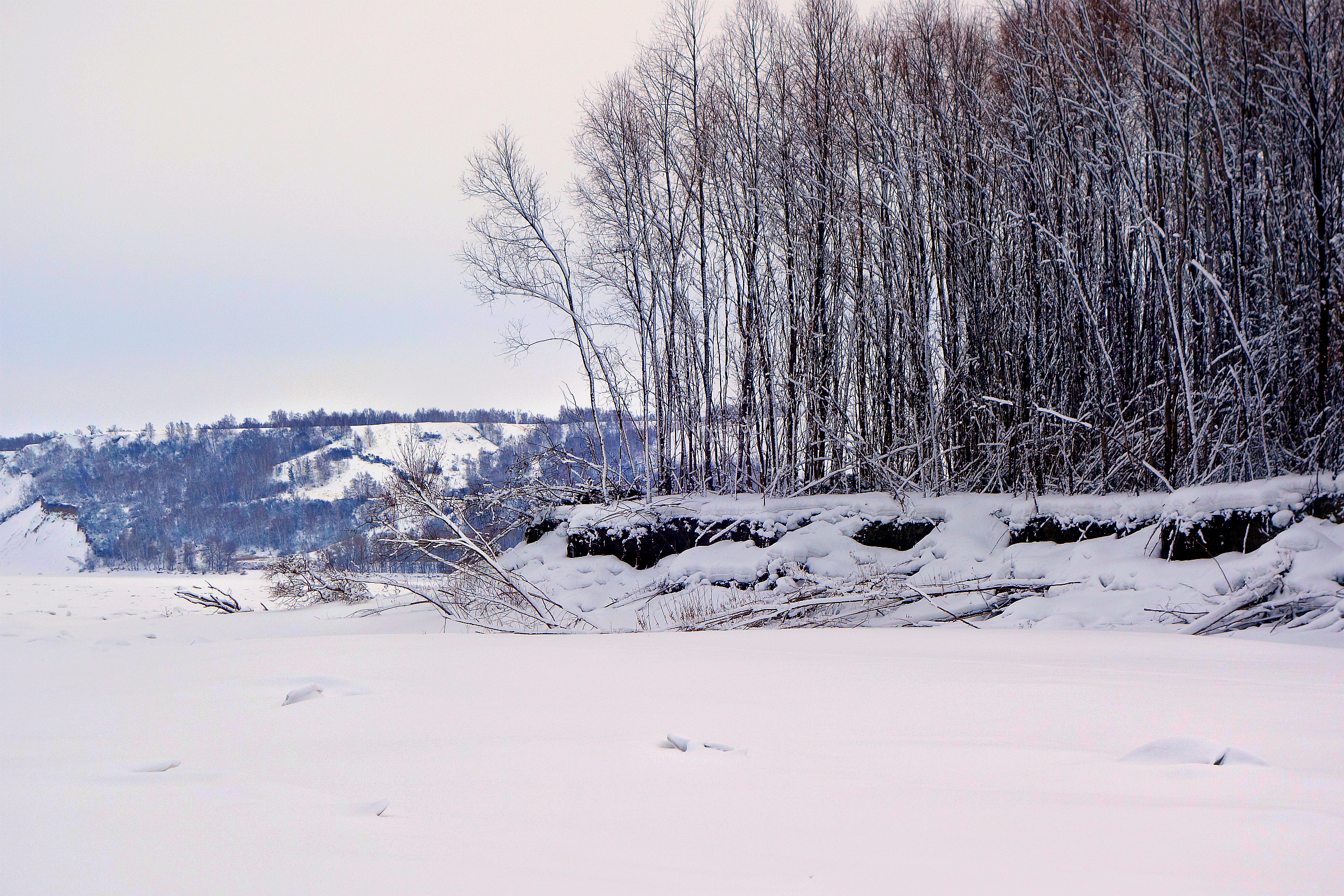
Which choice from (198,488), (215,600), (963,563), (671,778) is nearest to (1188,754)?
(671,778)

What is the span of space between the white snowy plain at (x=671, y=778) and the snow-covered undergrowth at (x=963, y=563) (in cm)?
218

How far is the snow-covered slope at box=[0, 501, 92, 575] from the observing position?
49.2 m

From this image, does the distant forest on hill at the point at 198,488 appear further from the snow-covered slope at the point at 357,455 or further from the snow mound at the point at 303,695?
the snow mound at the point at 303,695

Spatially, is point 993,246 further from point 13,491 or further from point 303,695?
point 13,491

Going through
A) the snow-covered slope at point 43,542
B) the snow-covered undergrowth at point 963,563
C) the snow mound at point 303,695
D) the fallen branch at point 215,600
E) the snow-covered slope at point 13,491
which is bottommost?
the snow-covered slope at point 43,542

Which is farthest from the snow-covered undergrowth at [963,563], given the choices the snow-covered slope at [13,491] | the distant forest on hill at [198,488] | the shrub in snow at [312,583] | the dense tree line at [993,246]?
the snow-covered slope at [13,491]

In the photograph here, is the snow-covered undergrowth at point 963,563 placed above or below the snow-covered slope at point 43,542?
above

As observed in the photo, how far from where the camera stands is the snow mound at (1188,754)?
5.00ft

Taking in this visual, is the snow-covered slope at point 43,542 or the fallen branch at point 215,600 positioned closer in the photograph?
the fallen branch at point 215,600

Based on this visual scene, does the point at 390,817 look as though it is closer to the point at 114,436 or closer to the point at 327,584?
the point at 327,584

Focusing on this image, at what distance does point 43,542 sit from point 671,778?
7044 cm

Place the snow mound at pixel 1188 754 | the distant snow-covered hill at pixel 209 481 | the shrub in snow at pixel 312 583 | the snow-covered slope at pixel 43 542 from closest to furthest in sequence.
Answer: the snow mound at pixel 1188 754 < the shrub in snow at pixel 312 583 < the snow-covered slope at pixel 43 542 < the distant snow-covered hill at pixel 209 481

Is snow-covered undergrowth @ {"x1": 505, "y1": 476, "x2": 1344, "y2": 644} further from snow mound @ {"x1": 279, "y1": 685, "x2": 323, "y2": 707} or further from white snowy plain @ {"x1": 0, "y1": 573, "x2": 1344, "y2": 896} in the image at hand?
snow mound @ {"x1": 279, "y1": 685, "x2": 323, "y2": 707}

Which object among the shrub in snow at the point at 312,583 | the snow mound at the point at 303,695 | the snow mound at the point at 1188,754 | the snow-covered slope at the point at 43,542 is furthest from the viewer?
the snow-covered slope at the point at 43,542
